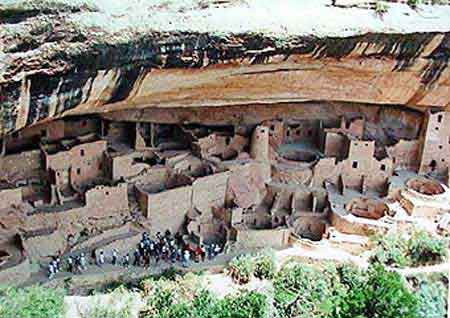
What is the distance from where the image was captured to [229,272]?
35.4ft

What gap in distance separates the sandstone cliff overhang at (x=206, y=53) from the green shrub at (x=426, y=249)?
246 centimetres

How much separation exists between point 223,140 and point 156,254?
8.47 ft

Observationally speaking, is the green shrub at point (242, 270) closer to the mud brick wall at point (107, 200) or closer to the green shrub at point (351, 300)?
the green shrub at point (351, 300)

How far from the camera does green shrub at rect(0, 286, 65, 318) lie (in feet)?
28.7

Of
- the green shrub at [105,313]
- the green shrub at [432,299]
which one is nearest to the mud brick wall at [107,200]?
the green shrub at [105,313]

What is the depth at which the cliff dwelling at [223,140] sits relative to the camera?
9289mm

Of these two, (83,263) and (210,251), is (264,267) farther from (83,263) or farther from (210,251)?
(83,263)

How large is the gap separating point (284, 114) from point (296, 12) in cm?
424

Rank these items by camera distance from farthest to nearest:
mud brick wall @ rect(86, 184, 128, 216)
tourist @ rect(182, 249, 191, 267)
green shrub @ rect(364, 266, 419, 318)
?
mud brick wall @ rect(86, 184, 128, 216)
tourist @ rect(182, 249, 191, 267)
green shrub @ rect(364, 266, 419, 318)

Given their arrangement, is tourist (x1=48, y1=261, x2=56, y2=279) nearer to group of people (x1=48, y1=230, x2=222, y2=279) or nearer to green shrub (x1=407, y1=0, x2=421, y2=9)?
group of people (x1=48, y1=230, x2=222, y2=279)

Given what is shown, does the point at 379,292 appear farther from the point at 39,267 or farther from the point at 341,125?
the point at 341,125

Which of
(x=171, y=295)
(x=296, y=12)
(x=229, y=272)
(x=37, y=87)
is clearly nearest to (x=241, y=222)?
(x=229, y=272)

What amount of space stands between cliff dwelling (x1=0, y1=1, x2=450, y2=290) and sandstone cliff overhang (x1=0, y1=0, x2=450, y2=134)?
29 millimetres

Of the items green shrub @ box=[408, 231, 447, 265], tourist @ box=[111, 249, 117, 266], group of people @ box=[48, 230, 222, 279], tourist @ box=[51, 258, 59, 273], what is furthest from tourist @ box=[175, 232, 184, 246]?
green shrub @ box=[408, 231, 447, 265]
